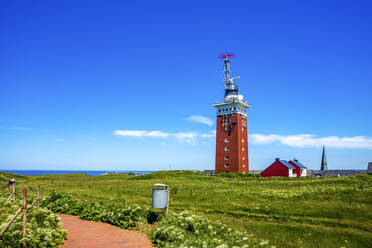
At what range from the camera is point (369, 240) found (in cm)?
1260

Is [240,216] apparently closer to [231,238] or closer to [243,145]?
[231,238]

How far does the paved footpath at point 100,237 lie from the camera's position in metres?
9.90

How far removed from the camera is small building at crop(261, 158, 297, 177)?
56.8 meters

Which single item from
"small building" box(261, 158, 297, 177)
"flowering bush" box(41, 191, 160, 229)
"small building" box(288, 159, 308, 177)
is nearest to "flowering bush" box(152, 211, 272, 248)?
"flowering bush" box(41, 191, 160, 229)

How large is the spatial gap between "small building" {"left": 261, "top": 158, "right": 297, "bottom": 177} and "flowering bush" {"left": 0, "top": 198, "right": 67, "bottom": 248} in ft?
175

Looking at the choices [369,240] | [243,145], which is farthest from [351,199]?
[243,145]

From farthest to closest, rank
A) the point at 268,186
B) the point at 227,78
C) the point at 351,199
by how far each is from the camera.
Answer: the point at 227,78 < the point at 268,186 < the point at 351,199

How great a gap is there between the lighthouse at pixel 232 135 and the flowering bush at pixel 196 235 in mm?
44900

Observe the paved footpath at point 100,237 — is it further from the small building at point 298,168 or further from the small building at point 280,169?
the small building at point 298,168

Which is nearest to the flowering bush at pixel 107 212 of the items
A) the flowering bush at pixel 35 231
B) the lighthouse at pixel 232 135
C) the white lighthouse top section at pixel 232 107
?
the flowering bush at pixel 35 231

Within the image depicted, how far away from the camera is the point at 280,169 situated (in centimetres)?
5719

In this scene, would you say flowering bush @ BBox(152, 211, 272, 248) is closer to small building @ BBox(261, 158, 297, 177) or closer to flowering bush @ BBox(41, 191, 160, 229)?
flowering bush @ BBox(41, 191, 160, 229)

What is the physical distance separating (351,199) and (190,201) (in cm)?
1227

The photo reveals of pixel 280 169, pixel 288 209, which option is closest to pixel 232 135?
pixel 280 169
